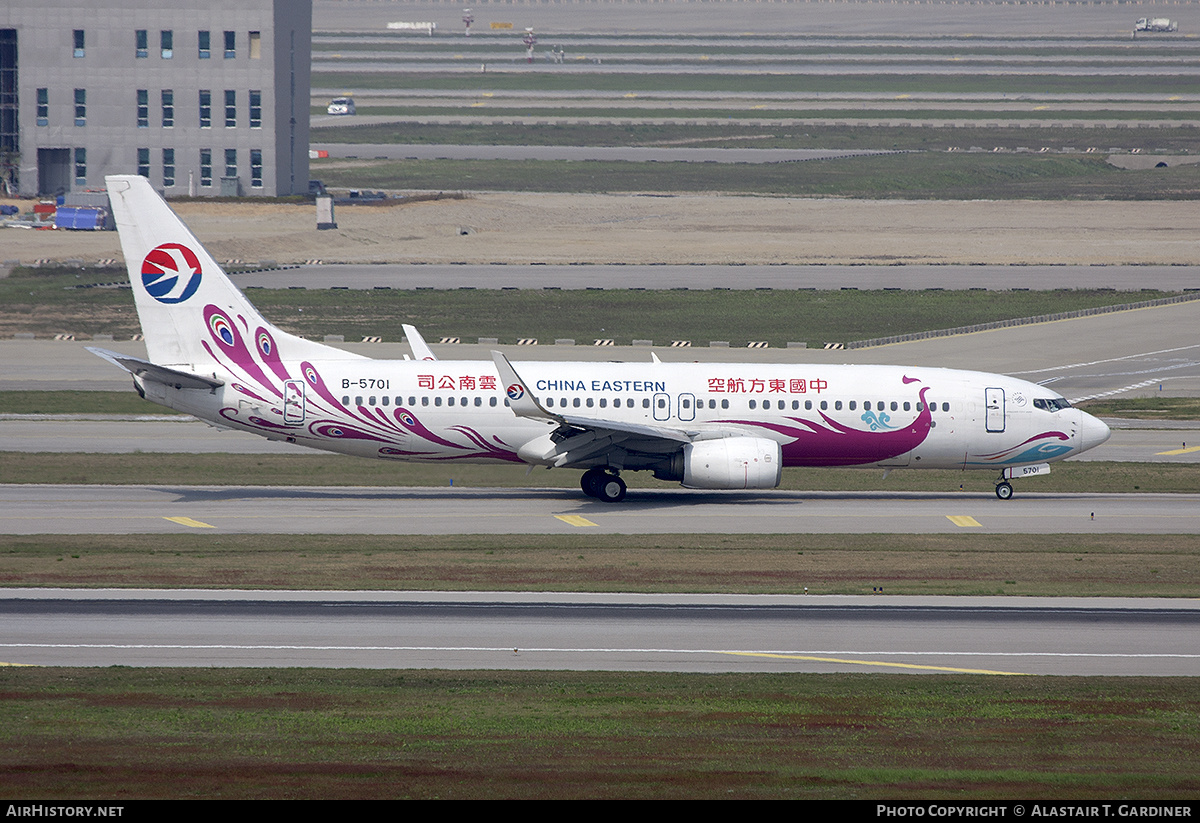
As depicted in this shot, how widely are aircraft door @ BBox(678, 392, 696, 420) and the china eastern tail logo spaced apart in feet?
50.9

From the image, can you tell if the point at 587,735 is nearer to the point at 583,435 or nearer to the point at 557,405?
the point at 583,435

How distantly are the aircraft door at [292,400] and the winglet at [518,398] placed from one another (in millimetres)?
6457

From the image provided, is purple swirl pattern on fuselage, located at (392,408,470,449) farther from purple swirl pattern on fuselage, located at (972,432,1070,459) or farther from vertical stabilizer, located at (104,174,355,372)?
purple swirl pattern on fuselage, located at (972,432,1070,459)

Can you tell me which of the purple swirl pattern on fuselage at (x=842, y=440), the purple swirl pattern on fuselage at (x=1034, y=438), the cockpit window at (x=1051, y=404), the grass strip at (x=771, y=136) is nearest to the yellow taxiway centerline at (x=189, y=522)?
the purple swirl pattern on fuselage at (x=842, y=440)

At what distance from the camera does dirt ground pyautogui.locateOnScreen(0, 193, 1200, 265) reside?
3893 inches

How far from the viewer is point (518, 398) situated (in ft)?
134

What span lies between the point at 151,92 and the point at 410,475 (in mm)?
78407

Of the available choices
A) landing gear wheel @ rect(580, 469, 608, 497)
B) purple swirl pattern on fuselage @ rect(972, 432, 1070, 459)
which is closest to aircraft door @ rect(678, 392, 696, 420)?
landing gear wheel @ rect(580, 469, 608, 497)

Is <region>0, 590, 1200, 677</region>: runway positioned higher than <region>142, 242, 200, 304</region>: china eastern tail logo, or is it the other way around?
<region>142, 242, 200, 304</region>: china eastern tail logo

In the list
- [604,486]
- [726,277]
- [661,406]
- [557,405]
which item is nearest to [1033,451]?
[661,406]

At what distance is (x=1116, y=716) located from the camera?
74.4 feet

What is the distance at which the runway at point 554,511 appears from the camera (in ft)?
125

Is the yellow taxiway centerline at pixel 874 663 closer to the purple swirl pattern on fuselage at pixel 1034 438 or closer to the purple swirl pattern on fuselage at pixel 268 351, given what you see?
the purple swirl pattern on fuselage at pixel 1034 438
